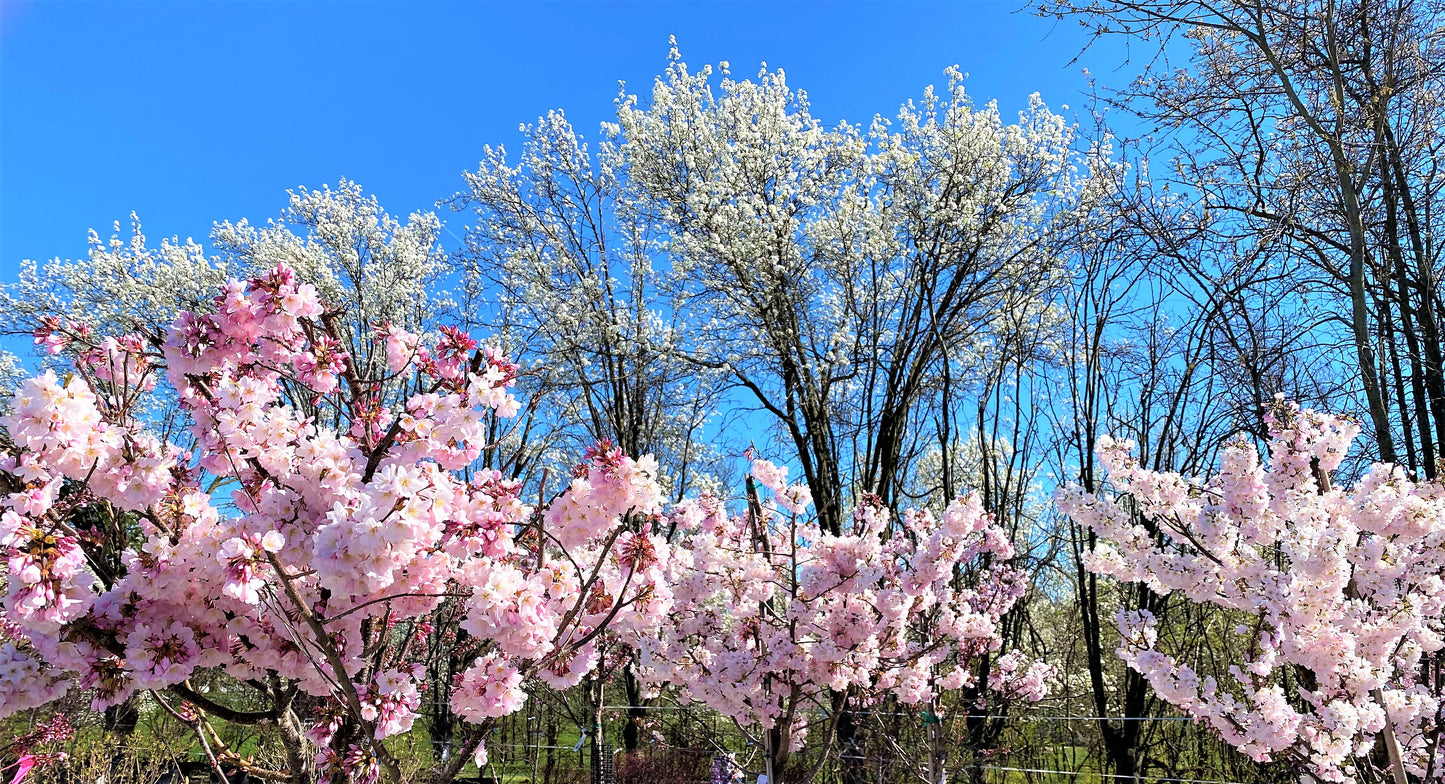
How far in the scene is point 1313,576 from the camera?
325cm

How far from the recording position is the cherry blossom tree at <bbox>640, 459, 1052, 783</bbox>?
170 inches

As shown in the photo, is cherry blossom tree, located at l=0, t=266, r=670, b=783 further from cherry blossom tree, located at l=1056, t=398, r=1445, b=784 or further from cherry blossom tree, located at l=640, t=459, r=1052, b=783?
cherry blossom tree, located at l=1056, t=398, r=1445, b=784

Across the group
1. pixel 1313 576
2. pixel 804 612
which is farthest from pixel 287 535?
pixel 1313 576

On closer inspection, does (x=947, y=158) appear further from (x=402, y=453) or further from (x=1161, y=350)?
(x=402, y=453)

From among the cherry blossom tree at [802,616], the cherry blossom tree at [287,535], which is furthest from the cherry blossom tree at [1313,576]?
the cherry blossom tree at [287,535]

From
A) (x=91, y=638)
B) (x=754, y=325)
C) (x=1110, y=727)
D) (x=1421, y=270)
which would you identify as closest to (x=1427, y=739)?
(x=1421, y=270)

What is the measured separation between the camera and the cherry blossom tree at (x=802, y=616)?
14.2ft

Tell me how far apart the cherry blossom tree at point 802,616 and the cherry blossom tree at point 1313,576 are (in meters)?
1.09

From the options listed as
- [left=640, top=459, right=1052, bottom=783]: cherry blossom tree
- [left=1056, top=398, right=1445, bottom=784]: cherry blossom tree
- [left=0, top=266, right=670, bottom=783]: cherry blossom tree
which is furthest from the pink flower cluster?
[left=0, top=266, right=670, bottom=783]: cherry blossom tree

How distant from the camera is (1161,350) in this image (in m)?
8.10

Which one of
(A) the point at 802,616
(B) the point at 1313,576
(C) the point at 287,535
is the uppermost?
(C) the point at 287,535

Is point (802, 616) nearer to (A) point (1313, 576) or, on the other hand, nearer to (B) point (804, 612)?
(B) point (804, 612)

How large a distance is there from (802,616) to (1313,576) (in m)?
2.30

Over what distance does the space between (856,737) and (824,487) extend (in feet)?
8.66
